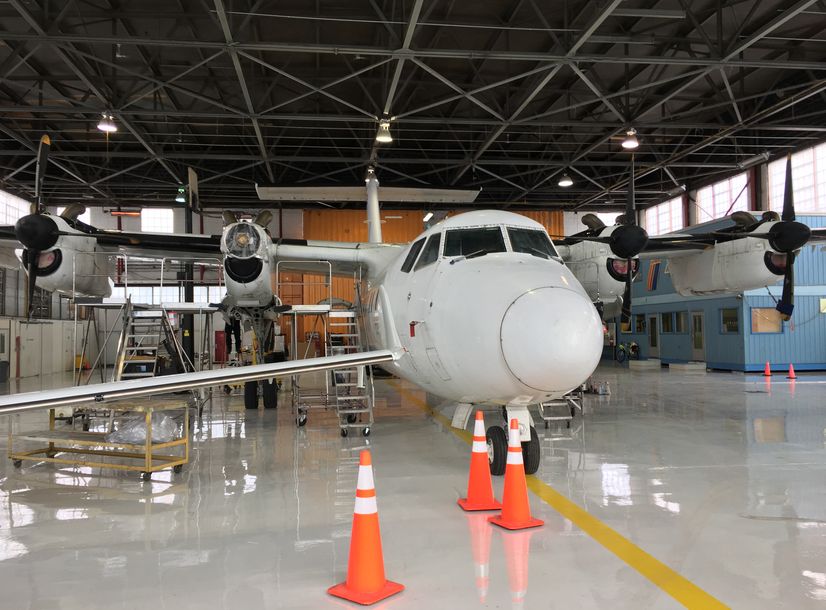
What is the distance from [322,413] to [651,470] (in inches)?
303

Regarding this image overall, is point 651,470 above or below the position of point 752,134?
below

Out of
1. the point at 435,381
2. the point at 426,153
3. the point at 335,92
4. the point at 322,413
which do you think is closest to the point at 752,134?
the point at 426,153

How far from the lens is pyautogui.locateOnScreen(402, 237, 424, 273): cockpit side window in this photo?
26.5ft

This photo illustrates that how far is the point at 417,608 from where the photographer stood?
11.7ft

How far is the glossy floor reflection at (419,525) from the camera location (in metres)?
3.85

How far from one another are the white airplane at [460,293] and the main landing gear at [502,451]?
0.02 metres

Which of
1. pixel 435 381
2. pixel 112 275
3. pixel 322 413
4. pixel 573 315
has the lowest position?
pixel 322 413

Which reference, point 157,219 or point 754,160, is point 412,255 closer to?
point 754,160

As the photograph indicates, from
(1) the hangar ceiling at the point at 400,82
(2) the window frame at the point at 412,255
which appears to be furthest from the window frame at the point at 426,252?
(1) the hangar ceiling at the point at 400,82

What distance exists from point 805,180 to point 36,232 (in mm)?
26119

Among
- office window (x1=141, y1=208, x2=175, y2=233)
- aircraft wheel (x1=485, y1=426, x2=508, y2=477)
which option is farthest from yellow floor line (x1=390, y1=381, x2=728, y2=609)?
office window (x1=141, y1=208, x2=175, y2=233)

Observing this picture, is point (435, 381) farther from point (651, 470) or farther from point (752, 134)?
point (752, 134)

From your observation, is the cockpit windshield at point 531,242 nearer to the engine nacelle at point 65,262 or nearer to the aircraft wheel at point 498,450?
the aircraft wheel at point 498,450

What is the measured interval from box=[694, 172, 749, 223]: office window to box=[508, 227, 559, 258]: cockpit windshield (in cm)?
2317
